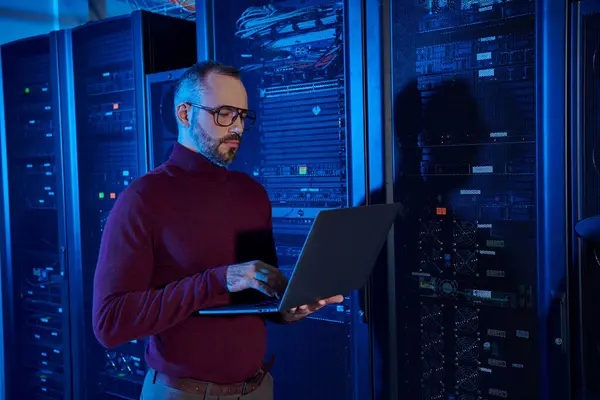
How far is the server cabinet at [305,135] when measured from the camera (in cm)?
195

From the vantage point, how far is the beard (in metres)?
1.47

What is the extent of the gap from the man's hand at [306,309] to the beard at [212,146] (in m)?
0.40

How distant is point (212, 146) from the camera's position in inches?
58.2

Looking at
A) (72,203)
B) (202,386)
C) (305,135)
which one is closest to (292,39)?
(305,135)

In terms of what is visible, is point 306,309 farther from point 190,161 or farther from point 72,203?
point 72,203

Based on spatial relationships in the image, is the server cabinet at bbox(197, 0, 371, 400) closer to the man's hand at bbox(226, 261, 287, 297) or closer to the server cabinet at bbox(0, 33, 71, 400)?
the man's hand at bbox(226, 261, 287, 297)

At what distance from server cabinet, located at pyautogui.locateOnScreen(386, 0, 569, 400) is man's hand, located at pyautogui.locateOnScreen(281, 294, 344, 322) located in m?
0.53

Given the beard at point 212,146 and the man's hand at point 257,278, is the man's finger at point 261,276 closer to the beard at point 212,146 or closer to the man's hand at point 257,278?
the man's hand at point 257,278

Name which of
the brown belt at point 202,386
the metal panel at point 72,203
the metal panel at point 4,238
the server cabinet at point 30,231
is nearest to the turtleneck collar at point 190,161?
the brown belt at point 202,386

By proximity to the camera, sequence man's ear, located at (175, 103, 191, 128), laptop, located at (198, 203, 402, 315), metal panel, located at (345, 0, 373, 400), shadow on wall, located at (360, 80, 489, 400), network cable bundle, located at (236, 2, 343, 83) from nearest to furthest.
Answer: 1. laptop, located at (198, 203, 402, 315)
2. man's ear, located at (175, 103, 191, 128)
3. shadow on wall, located at (360, 80, 489, 400)
4. metal panel, located at (345, 0, 373, 400)
5. network cable bundle, located at (236, 2, 343, 83)

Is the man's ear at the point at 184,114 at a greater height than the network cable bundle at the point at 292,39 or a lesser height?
lesser

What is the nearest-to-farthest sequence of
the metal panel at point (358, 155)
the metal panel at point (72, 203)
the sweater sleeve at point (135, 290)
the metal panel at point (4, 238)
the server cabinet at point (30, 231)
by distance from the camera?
the sweater sleeve at point (135, 290)
the metal panel at point (358, 155)
the metal panel at point (72, 203)
the server cabinet at point (30, 231)
the metal panel at point (4, 238)

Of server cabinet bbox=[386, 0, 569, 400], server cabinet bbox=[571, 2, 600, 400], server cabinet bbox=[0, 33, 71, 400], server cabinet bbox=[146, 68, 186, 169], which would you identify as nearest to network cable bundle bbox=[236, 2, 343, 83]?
server cabinet bbox=[386, 0, 569, 400]

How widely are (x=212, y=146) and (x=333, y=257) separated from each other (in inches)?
16.6
